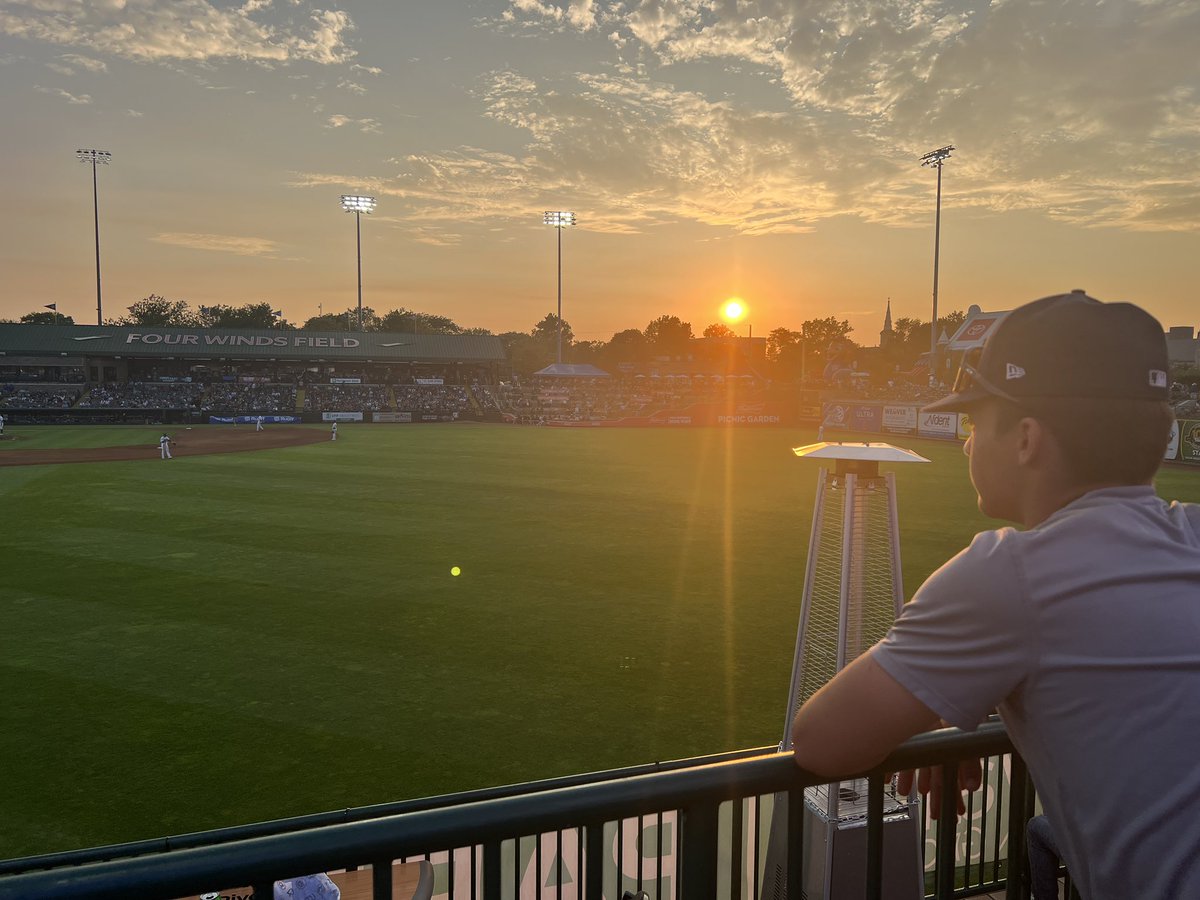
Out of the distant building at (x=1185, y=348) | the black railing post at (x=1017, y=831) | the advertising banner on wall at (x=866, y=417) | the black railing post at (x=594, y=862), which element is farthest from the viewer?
the distant building at (x=1185, y=348)

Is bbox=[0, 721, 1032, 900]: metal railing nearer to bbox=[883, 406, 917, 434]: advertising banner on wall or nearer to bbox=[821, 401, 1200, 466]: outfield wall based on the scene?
bbox=[821, 401, 1200, 466]: outfield wall

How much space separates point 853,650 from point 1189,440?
3441cm

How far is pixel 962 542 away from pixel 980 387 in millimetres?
16431

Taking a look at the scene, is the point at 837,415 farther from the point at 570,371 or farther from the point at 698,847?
the point at 698,847

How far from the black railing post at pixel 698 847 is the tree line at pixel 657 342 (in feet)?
348

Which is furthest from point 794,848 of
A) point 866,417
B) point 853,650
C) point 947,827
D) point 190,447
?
point 866,417

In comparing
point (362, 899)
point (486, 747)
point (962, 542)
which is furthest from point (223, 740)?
point (962, 542)

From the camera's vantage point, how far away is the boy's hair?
1774 mm

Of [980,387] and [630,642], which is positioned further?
[630,642]

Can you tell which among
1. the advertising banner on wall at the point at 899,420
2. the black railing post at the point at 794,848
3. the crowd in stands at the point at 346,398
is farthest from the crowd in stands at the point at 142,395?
the black railing post at the point at 794,848

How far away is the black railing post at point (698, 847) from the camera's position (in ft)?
6.64

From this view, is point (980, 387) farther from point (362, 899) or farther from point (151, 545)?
point (151, 545)

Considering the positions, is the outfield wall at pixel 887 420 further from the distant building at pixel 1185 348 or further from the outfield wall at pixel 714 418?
the distant building at pixel 1185 348

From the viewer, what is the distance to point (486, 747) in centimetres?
795
